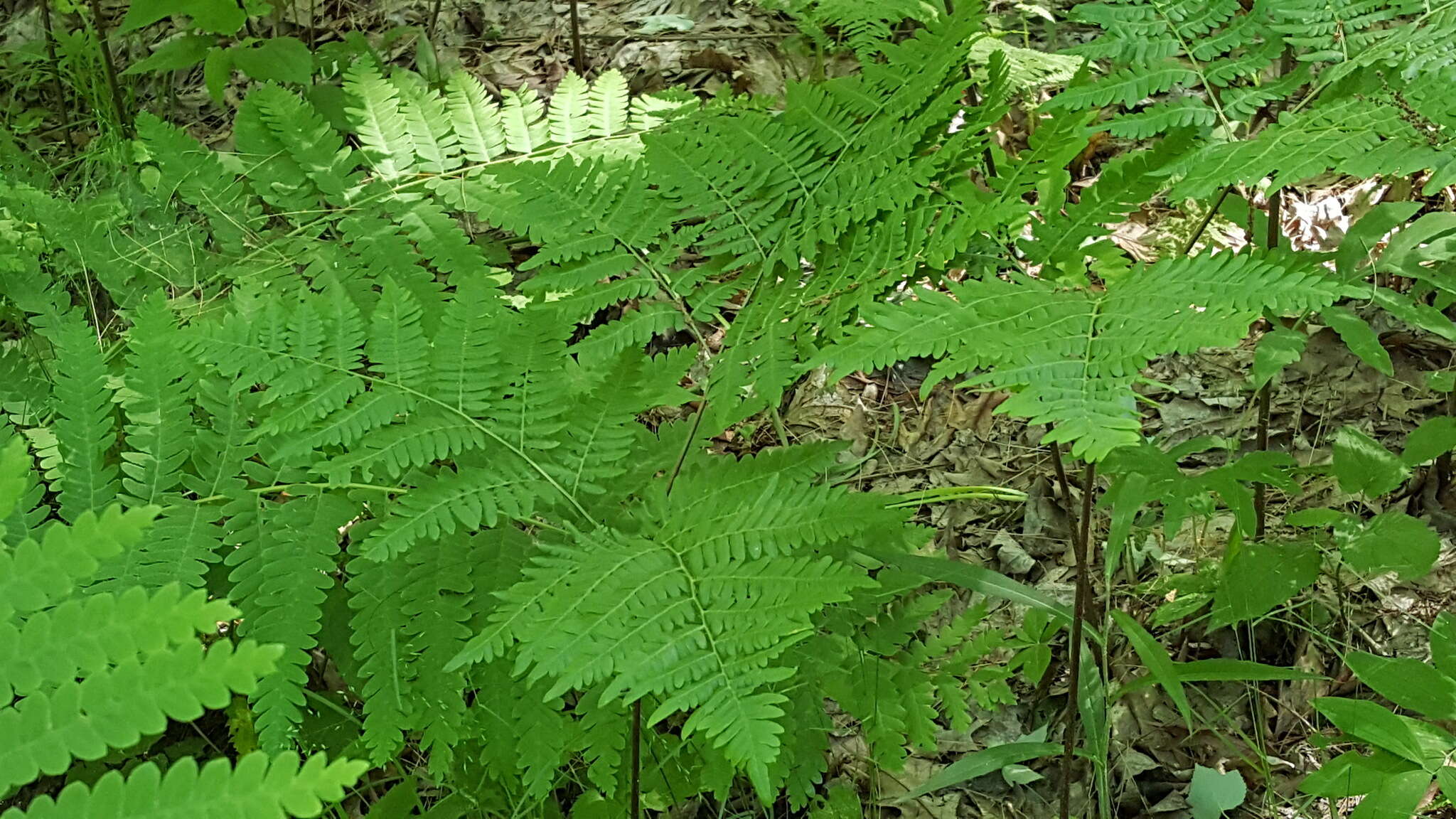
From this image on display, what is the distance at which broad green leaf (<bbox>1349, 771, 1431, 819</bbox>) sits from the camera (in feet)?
5.07

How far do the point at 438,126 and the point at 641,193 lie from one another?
729 mm

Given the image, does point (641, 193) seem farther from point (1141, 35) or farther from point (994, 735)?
point (994, 735)

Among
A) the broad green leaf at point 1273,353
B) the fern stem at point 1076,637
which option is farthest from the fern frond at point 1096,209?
the broad green leaf at point 1273,353

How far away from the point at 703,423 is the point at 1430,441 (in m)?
1.35

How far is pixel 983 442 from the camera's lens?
274cm

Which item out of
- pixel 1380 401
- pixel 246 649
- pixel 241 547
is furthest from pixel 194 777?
pixel 1380 401

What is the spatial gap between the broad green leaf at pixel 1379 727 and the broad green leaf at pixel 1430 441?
584 mm

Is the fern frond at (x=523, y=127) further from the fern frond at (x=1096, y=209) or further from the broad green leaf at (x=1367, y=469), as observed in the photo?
the broad green leaf at (x=1367, y=469)

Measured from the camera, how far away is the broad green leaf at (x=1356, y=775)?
1.60m

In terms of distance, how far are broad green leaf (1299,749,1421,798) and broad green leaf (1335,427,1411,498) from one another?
21.8 inches

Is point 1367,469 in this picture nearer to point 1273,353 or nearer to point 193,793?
point 1273,353

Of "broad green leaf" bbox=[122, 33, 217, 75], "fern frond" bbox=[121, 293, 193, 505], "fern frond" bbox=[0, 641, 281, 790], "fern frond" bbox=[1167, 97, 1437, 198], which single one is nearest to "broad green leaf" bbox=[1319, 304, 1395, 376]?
"fern frond" bbox=[1167, 97, 1437, 198]

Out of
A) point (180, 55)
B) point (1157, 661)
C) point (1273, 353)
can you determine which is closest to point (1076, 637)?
point (1157, 661)

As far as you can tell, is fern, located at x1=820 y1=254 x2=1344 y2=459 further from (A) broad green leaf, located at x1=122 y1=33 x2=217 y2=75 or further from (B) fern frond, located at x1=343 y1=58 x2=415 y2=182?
(A) broad green leaf, located at x1=122 y1=33 x2=217 y2=75
